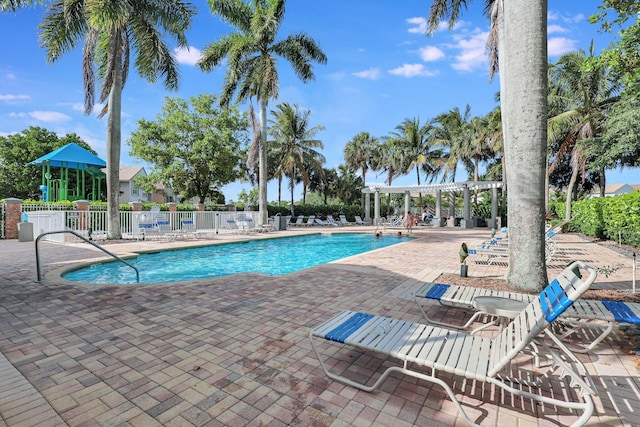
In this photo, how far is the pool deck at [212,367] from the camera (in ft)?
7.25

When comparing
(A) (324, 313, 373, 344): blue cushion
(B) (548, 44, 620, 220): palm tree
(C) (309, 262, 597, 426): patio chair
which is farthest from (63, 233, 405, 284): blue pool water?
(B) (548, 44, 620, 220): palm tree

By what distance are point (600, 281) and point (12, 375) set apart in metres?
8.98

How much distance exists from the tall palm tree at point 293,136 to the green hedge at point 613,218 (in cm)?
2073

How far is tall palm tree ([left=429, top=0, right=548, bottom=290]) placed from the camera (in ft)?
15.3

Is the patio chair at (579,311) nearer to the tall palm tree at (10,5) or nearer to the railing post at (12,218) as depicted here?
the tall palm tree at (10,5)

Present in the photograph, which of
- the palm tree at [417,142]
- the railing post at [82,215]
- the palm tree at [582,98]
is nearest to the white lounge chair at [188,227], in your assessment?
the railing post at [82,215]

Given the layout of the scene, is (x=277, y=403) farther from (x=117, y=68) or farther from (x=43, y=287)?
(x=117, y=68)

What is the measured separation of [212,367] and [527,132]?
17.4 ft

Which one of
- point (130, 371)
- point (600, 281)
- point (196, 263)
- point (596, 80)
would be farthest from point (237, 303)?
point (596, 80)

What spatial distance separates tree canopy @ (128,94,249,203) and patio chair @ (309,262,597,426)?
1001 inches

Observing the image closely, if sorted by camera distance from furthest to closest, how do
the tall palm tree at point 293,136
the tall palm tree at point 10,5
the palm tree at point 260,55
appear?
the tall palm tree at point 293,136
the palm tree at point 260,55
the tall palm tree at point 10,5

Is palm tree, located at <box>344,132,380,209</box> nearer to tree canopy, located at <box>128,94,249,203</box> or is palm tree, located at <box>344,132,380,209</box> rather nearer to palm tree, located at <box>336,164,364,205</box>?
palm tree, located at <box>336,164,364,205</box>

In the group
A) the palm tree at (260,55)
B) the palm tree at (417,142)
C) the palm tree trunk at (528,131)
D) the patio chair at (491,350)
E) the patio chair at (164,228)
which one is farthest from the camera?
the palm tree at (417,142)

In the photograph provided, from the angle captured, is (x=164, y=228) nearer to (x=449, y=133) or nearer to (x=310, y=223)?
(x=310, y=223)
